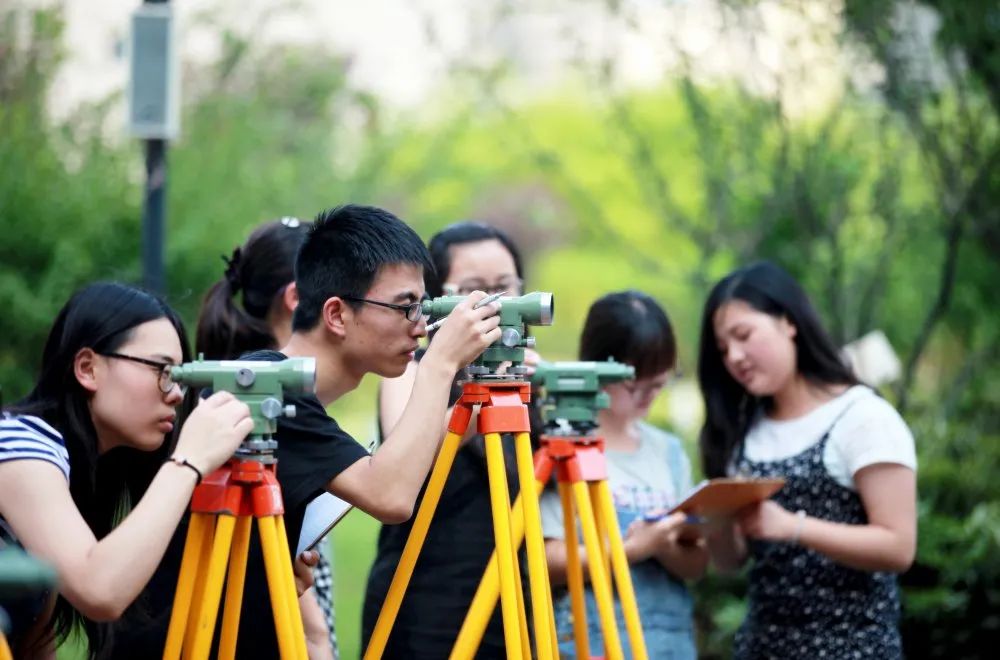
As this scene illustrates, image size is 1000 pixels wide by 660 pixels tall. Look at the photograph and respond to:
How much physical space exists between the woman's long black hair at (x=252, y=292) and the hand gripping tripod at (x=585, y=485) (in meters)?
0.88

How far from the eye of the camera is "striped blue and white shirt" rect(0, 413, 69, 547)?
2.54m

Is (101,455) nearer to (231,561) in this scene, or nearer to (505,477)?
(231,561)

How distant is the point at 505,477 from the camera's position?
2807 mm

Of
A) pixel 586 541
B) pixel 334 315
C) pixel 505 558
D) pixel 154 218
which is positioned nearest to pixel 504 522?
pixel 505 558

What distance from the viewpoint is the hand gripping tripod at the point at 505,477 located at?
279 centimetres

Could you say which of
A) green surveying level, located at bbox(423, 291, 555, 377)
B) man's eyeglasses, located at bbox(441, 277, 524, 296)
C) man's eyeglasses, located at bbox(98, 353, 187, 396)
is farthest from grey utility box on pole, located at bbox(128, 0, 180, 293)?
green surveying level, located at bbox(423, 291, 555, 377)

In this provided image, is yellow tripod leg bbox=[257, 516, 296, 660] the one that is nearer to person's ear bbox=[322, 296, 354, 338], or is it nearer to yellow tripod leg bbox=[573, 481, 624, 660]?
person's ear bbox=[322, 296, 354, 338]

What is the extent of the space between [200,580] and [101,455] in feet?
1.86

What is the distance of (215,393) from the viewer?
2551 millimetres

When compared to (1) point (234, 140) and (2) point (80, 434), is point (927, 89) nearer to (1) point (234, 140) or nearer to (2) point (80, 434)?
(1) point (234, 140)

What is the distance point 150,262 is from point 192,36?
343 centimetres

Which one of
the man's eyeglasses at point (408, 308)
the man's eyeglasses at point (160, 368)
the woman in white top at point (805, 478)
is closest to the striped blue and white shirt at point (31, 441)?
the man's eyeglasses at point (160, 368)

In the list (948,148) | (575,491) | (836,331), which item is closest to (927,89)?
(948,148)

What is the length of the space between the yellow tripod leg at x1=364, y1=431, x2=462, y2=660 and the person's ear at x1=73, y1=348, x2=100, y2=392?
771mm
